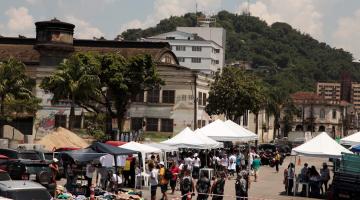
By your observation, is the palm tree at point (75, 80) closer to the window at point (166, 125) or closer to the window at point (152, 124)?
the window at point (152, 124)

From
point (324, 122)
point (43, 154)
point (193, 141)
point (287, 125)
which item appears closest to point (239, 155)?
point (193, 141)

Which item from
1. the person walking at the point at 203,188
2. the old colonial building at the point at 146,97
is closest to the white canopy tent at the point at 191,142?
the person walking at the point at 203,188

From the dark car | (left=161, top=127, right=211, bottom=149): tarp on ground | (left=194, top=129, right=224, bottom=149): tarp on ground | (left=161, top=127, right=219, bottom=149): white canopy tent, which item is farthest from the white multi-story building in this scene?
the dark car

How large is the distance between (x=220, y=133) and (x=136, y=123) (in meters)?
24.3

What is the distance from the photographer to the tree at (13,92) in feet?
169

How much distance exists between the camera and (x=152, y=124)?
61031 millimetres

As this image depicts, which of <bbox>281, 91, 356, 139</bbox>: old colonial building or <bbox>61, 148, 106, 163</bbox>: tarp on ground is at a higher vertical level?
<bbox>281, 91, 356, 139</bbox>: old colonial building

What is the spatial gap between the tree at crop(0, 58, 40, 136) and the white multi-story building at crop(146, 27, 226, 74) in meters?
83.2

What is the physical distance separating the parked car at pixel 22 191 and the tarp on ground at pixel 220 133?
69.8 feet

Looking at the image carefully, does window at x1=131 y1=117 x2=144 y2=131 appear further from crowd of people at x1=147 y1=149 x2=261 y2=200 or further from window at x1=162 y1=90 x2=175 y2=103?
crowd of people at x1=147 y1=149 x2=261 y2=200

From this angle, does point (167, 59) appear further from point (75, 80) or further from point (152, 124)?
point (75, 80)

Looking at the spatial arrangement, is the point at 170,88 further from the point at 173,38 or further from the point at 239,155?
the point at 173,38

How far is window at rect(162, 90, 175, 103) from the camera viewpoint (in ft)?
198

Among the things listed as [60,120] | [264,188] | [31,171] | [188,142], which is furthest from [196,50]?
[31,171]
